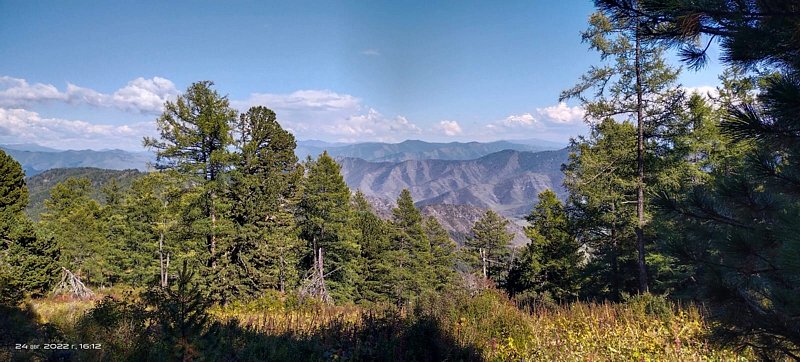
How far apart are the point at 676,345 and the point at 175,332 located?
21.6 ft

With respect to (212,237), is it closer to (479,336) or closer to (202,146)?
(202,146)

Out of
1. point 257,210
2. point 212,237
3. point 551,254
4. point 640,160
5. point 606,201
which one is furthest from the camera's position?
point 551,254

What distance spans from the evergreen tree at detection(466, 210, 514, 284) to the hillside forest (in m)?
7.54

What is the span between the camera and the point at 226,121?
1672 cm

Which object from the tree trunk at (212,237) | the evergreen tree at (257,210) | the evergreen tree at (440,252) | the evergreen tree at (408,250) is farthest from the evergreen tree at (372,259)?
the tree trunk at (212,237)

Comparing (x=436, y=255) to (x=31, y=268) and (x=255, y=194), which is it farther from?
(x=31, y=268)

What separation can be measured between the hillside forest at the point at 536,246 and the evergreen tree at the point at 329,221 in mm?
184

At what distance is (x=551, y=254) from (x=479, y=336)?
65.4 feet

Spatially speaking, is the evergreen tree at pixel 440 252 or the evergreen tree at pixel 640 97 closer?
the evergreen tree at pixel 640 97

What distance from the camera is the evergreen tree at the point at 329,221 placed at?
2483cm

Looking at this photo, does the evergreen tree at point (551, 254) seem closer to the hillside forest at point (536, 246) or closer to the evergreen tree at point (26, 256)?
the hillside forest at point (536, 246)

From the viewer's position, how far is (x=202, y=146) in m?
16.3

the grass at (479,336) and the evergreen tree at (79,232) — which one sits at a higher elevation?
the grass at (479,336)

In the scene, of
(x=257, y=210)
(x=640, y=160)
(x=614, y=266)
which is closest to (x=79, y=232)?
(x=257, y=210)
